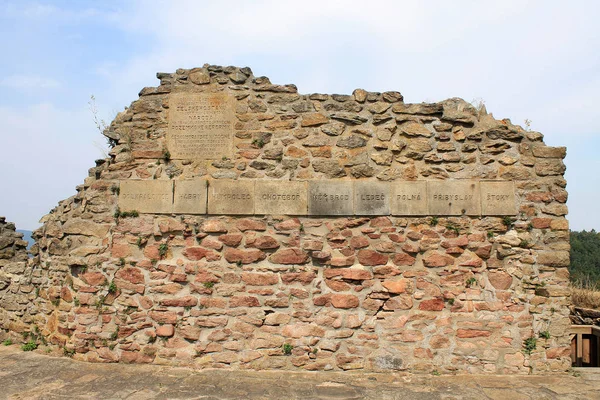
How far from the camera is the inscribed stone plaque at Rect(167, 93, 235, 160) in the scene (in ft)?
18.2

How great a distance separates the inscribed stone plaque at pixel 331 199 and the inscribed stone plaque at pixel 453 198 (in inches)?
39.3

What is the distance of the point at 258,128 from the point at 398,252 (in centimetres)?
236

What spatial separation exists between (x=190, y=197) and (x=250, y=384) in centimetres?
233

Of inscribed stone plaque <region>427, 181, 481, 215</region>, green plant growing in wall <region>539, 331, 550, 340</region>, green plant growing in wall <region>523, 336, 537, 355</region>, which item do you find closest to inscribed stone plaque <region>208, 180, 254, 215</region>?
inscribed stone plaque <region>427, 181, 481, 215</region>

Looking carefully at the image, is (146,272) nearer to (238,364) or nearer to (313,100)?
(238,364)

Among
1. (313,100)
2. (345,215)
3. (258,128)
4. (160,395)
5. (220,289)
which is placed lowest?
(160,395)

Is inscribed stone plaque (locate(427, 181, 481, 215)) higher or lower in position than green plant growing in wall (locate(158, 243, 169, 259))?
higher

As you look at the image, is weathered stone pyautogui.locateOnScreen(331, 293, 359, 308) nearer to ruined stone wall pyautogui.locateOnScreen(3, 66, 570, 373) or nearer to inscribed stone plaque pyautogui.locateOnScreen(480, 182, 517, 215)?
ruined stone wall pyautogui.locateOnScreen(3, 66, 570, 373)

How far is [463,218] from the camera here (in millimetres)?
5375

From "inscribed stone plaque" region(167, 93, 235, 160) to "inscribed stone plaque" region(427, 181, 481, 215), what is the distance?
2.61 meters

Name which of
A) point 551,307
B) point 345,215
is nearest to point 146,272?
point 345,215

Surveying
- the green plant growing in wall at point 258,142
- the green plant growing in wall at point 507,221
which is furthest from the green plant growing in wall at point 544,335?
the green plant growing in wall at point 258,142

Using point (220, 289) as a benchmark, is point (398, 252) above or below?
above

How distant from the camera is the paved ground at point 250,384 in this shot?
176 inches
